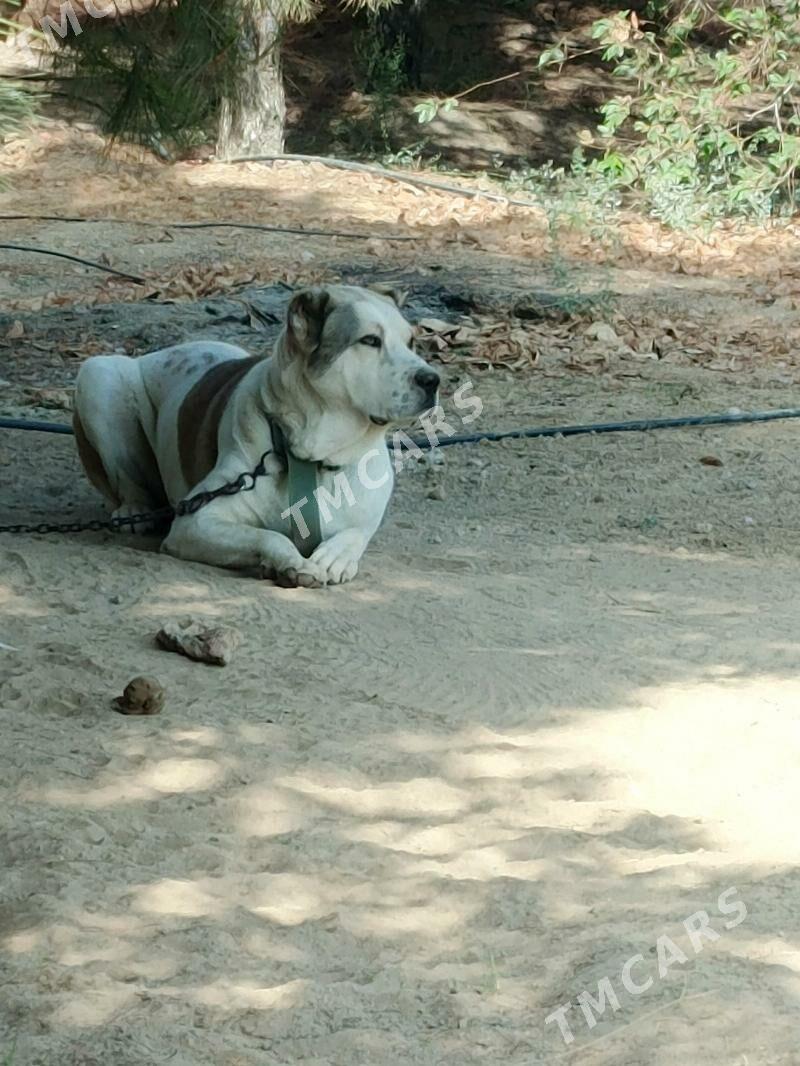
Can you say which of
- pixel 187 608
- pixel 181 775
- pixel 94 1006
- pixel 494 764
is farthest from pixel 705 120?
pixel 94 1006

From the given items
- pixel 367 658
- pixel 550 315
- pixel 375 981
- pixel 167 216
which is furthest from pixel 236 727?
pixel 167 216

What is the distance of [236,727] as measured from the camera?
13.9 feet

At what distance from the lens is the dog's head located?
554cm

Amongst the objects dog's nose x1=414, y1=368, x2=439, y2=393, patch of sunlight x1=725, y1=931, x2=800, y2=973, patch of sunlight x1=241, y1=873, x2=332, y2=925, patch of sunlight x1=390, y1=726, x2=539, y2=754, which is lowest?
patch of sunlight x1=241, y1=873, x2=332, y2=925

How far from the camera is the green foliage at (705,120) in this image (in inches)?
549

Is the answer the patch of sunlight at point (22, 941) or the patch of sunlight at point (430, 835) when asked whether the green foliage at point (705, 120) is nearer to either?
the patch of sunlight at point (430, 835)

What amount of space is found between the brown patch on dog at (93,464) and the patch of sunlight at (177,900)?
11.0 ft

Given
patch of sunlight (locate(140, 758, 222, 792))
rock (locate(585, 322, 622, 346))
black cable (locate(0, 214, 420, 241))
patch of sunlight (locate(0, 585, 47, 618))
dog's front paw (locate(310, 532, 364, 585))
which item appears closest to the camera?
patch of sunlight (locate(140, 758, 222, 792))

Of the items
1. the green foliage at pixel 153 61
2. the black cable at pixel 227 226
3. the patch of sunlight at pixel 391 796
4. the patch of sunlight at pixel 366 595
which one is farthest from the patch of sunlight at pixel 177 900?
the black cable at pixel 227 226

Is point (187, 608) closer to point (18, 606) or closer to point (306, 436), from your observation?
point (18, 606)

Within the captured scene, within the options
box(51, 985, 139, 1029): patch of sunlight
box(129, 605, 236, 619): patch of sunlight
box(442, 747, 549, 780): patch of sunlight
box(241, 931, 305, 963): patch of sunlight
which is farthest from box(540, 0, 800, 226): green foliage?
box(51, 985, 139, 1029): patch of sunlight

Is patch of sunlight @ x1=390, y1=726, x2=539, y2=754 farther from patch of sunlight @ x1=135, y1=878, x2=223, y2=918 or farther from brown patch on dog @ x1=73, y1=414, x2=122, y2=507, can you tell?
brown patch on dog @ x1=73, y1=414, x2=122, y2=507

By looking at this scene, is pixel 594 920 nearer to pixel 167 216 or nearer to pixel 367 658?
pixel 367 658

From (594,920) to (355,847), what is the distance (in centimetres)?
63
